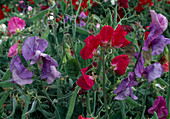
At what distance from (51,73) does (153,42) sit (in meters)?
0.31

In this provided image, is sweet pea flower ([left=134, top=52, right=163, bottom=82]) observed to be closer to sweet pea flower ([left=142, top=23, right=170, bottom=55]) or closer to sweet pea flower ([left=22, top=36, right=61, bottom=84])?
sweet pea flower ([left=142, top=23, right=170, bottom=55])

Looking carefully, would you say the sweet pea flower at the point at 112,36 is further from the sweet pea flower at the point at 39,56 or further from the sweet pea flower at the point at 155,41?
the sweet pea flower at the point at 39,56

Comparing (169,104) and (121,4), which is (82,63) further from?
(121,4)

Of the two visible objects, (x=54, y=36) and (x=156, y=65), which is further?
(x=54, y=36)

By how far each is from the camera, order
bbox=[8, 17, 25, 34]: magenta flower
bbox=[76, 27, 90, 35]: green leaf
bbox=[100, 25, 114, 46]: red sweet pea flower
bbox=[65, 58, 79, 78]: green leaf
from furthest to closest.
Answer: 1. bbox=[8, 17, 25, 34]: magenta flower
2. bbox=[76, 27, 90, 35]: green leaf
3. bbox=[65, 58, 79, 78]: green leaf
4. bbox=[100, 25, 114, 46]: red sweet pea flower

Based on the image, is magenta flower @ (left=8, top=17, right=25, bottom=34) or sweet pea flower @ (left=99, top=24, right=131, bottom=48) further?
magenta flower @ (left=8, top=17, right=25, bottom=34)

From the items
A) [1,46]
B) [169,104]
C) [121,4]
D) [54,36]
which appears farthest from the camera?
[121,4]

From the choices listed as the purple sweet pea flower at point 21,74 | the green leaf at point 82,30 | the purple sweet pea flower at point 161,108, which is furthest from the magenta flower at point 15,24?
the purple sweet pea flower at point 161,108

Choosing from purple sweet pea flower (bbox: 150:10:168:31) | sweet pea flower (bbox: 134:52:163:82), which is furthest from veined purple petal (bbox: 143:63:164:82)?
purple sweet pea flower (bbox: 150:10:168:31)

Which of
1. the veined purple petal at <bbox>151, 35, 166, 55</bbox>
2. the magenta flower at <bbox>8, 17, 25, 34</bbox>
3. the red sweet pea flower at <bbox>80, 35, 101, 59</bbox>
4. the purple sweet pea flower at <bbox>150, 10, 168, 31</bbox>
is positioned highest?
the magenta flower at <bbox>8, 17, 25, 34</bbox>

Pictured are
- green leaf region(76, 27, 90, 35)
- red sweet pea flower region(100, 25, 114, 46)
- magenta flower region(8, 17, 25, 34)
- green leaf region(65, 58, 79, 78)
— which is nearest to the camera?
red sweet pea flower region(100, 25, 114, 46)

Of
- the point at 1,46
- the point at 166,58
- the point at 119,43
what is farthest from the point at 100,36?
the point at 1,46

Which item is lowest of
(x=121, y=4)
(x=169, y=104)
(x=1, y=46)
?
(x=169, y=104)

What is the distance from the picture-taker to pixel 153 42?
65 cm
